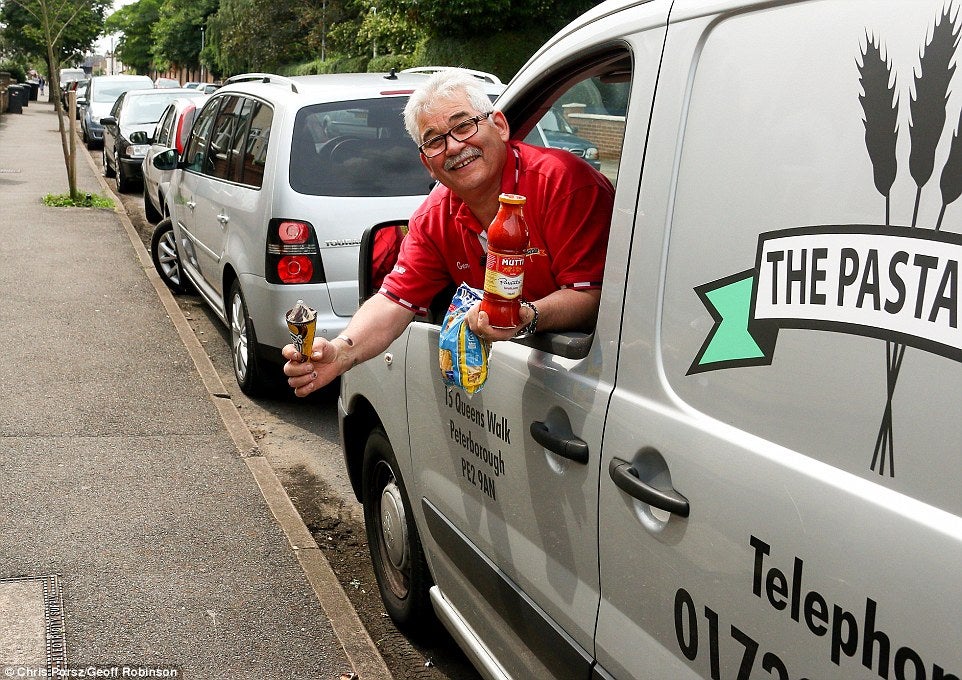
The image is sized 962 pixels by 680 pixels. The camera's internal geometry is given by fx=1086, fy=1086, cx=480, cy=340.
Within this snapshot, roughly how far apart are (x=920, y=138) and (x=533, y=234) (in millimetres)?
1268

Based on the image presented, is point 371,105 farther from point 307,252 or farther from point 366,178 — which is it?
point 307,252

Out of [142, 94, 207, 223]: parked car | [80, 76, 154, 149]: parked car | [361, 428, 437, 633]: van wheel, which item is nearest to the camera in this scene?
[361, 428, 437, 633]: van wheel

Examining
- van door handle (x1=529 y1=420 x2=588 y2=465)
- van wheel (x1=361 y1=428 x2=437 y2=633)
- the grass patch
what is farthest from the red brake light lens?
the grass patch

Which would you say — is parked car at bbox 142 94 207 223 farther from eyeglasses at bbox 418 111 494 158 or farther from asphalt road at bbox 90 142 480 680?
eyeglasses at bbox 418 111 494 158

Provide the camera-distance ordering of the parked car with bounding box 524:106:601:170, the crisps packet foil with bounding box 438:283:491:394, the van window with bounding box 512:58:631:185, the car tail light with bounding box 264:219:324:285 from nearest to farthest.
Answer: the crisps packet foil with bounding box 438:283:491:394
the van window with bounding box 512:58:631:185
the parked car with bounding box 524:106:601:170
the car tail light with bounding box 264:219:324:285

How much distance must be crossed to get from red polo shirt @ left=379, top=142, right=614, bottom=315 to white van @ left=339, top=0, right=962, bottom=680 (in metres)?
0.22

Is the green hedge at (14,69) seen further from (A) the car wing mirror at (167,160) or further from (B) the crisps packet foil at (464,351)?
(B) the crisps packet foil at (464,351)

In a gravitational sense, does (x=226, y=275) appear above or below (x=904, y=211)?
below

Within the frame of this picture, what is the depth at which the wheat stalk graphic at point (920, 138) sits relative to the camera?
4.99 ft

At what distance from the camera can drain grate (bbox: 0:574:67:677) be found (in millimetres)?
3569

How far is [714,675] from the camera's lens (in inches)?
76.7

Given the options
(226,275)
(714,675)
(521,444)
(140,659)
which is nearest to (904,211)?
(714,675)

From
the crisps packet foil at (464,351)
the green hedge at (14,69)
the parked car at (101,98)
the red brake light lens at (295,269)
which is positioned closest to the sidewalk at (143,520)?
the red brake light lens at (295,269)

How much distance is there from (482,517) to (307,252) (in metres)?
3.57
